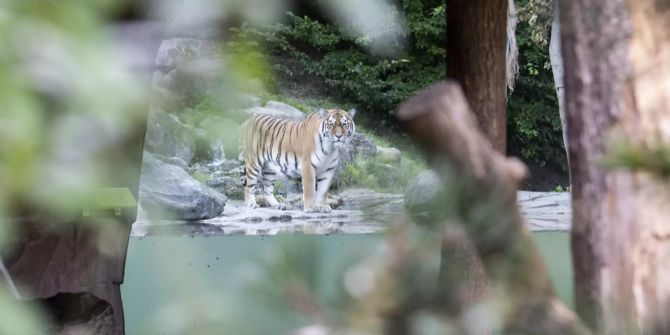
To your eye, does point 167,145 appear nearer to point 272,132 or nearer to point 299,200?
point 272,132

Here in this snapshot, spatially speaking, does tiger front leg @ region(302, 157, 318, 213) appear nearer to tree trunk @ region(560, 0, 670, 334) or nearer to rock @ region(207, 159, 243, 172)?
rock @ region(207, 159, 243, 172)

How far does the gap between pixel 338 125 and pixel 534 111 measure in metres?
1.28

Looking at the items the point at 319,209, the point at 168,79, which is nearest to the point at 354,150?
the point at 319,209

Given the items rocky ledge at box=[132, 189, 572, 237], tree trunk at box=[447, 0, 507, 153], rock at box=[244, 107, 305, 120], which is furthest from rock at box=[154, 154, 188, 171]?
tree trunk at box=[447, 0, 507, 153]

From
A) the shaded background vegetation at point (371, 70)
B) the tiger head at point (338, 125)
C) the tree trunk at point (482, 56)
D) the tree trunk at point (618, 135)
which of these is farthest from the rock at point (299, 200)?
the tree trunk at point (618, 135)

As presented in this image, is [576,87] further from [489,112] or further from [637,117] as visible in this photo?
[489,112]

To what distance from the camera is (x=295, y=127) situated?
17.1 ft

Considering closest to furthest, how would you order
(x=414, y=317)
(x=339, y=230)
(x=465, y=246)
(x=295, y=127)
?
1. (x=414, y=317)
2. (x=465, y=246)
3. (x=339, y=230)
4. (x=295, y=127)

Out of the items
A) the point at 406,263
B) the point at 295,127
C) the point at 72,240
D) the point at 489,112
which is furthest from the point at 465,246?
the point at 295,127

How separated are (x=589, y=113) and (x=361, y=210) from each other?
13.7 ft

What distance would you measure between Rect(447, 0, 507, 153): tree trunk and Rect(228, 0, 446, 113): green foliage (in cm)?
284

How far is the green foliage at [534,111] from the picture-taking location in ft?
17.5

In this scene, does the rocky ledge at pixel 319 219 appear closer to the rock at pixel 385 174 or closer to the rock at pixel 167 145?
the rock at pixel 385 174

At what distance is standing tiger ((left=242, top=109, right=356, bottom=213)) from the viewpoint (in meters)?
4.97
